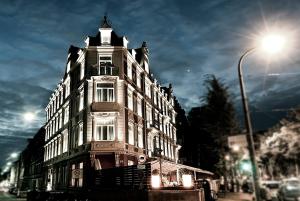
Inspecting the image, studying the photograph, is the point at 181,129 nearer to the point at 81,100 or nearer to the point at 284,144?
the point at 81,100

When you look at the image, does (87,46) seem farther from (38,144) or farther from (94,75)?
(38,144)

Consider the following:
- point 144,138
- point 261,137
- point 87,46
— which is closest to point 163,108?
point 144,138

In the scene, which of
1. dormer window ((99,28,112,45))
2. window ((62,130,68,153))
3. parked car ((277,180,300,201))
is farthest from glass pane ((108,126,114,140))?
parked car ((277,180,300,201))

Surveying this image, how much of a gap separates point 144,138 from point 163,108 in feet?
39.6

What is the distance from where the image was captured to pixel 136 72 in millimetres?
33844

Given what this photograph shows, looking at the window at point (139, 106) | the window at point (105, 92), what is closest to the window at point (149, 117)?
the window at point (139, 106)

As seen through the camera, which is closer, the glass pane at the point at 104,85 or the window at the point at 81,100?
the glass pane at the point at 104,85

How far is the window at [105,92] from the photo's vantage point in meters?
29.0

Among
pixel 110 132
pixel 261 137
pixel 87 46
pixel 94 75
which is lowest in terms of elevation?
pixel 261 137

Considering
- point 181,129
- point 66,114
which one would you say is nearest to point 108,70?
point 66,114

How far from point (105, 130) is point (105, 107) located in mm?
2121

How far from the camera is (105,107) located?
92.8 ft

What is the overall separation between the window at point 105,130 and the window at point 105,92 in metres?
2.23

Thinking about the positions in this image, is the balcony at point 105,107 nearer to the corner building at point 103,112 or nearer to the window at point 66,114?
the corner building at point 103,112
